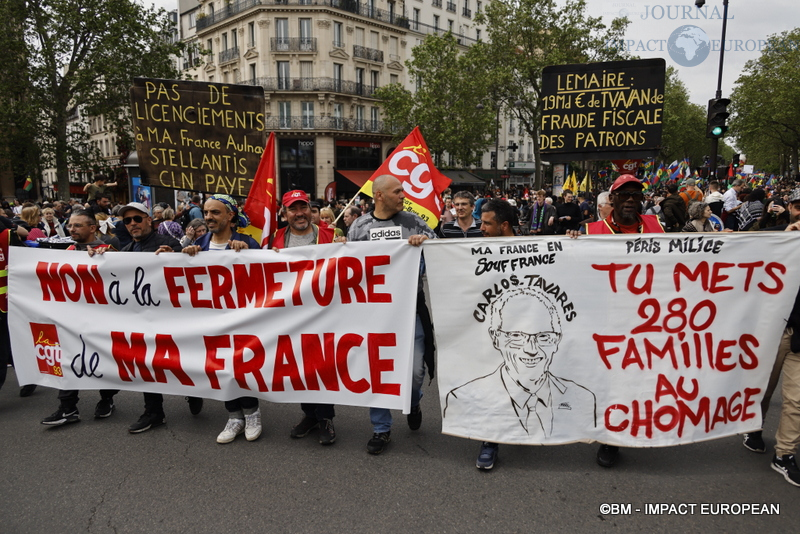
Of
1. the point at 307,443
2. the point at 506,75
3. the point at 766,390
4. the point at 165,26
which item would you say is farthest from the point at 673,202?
the point at 506,75

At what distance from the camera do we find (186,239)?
8281 millimetres

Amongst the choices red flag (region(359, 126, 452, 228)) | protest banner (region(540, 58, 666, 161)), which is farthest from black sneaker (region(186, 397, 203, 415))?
protest banner (region(540, 58, 666, 161))

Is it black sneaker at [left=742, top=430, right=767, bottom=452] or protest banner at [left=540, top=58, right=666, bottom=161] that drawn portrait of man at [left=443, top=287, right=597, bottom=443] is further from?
protest banner at [left=540, top=58, right=666, bottom=161]

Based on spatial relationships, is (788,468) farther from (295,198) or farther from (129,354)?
(129,354)

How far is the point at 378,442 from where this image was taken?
3697 mm

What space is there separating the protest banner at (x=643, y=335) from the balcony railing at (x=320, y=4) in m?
40.2

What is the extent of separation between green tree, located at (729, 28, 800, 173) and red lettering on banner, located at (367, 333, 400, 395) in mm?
47560

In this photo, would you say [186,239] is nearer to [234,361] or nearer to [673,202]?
[234,361]

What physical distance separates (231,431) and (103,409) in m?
1.29

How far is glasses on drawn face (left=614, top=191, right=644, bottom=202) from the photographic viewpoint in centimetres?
379

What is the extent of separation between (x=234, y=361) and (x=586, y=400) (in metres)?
2.46

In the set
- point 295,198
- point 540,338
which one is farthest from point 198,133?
point 540,338

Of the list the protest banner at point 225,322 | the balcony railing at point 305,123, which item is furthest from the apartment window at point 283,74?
the protest banner at point 225,322

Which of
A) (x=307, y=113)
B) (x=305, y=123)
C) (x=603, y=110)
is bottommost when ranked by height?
(x=603, y=110)
